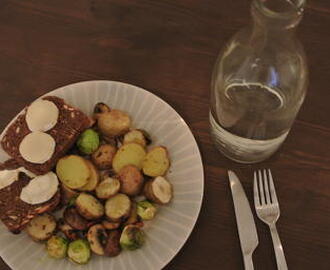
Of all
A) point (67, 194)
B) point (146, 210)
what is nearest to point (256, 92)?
point (146, 210)

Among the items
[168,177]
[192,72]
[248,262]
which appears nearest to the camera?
[248,262]

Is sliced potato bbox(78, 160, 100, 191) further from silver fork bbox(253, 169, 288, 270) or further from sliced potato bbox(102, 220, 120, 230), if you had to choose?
silver fork bbox(253, 169, 288, 270)

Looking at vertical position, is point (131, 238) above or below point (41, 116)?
below

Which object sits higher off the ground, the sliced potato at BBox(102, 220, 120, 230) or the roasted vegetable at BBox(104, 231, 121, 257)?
the sliced potato at BBox(102, 220, 120, 230)

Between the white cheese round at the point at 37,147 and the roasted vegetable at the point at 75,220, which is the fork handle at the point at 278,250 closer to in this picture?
the roasted vegetable at the point at 75,220

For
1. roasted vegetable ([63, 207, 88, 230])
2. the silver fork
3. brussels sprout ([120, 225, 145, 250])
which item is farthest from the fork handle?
roasted vegetable ([63, 207, 88, 230])

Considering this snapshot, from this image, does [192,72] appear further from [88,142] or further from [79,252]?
[79,252]
